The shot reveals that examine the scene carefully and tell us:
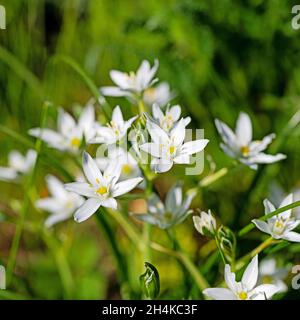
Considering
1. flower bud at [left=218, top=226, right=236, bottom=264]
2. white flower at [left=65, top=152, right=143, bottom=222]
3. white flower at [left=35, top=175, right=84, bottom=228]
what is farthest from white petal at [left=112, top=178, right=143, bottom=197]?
white flower at [left=35, top=175, right=84, bottom=228]

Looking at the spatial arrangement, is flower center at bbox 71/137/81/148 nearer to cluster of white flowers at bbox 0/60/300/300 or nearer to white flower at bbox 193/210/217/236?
cluster of white flowers at bbox 0/60/300/300

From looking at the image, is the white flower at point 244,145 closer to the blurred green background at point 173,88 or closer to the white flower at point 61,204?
the blurred green background at point 173,88

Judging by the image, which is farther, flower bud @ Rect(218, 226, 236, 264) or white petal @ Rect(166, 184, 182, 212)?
white petal @ Rect(166, 184, 182, 212)

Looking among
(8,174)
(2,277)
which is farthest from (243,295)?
(8,174)

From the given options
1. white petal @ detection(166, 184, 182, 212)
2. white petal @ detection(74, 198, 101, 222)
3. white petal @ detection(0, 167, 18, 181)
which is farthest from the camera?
white petal @ detection(0, 167, 18, 181)

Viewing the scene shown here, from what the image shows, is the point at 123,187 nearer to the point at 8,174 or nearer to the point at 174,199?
the point at 174,199

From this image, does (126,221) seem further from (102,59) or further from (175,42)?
(102,59)

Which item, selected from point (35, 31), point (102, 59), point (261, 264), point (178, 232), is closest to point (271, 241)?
point (261, 264)

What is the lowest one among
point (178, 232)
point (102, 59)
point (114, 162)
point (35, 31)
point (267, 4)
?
point (114, 162)
